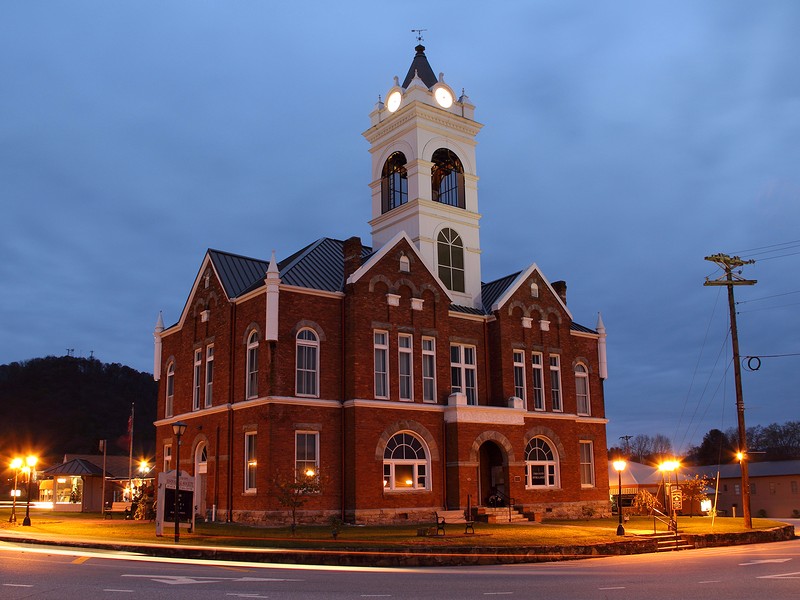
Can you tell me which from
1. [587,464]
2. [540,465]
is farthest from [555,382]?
[587,464]

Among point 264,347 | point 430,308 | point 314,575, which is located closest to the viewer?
point 314,575

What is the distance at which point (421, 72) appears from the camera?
4566cm

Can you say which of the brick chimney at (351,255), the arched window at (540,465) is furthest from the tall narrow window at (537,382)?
the brick chimney at (351,255)

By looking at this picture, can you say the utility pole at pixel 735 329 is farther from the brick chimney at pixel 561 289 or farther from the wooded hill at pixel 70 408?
the wooded hill at pixel 70 408

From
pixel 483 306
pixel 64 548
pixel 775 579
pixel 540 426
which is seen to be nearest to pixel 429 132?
pixel 483 306

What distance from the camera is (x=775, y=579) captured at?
56.5 ft

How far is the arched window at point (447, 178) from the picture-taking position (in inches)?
1768

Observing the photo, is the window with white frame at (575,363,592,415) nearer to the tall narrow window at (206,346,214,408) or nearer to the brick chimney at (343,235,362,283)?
the brick chimney at (343,235,362,283)

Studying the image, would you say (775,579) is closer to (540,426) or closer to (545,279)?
(540,426)

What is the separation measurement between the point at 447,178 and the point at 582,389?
14244 mm

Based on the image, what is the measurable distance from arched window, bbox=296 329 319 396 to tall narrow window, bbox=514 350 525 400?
38.0 ft

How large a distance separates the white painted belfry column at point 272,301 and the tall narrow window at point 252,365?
6.31ft

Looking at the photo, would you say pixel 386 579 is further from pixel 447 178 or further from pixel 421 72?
pixel 421 72

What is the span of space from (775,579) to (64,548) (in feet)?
69.1
